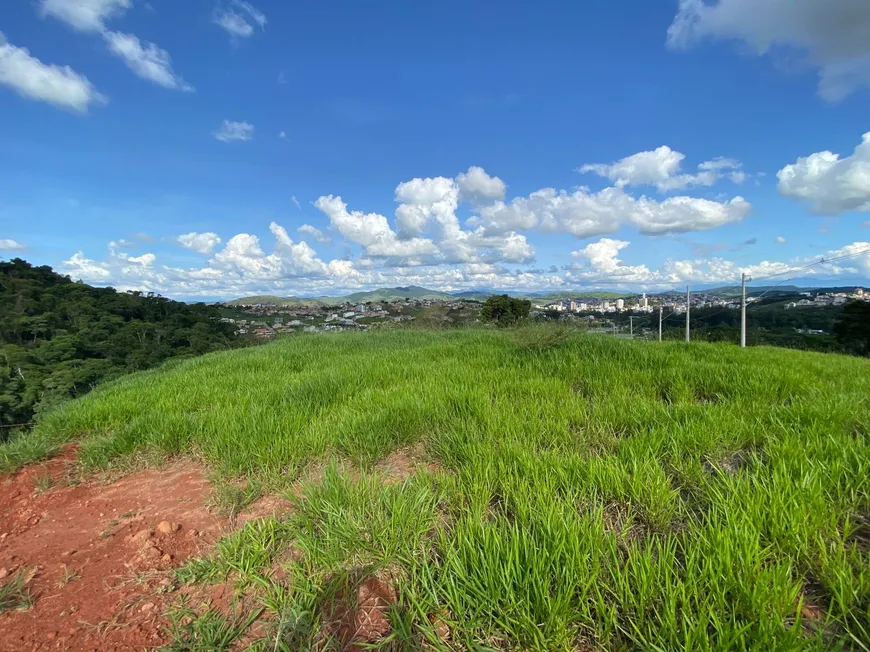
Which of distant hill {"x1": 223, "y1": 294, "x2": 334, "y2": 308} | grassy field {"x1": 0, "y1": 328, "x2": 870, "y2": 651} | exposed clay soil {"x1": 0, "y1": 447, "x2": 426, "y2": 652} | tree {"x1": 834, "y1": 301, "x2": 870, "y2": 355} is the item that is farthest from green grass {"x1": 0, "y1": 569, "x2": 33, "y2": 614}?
distant hill {"x1": 223, "y1": 294, "x2": 334, "y2": 308}

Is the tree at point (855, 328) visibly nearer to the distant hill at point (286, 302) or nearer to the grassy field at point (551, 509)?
the grassy field at point (551, 509)

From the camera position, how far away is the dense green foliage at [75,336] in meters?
17.7

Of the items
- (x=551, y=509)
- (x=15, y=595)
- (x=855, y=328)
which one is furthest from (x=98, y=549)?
(x=855, y=328)

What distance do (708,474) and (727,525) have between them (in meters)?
0.71

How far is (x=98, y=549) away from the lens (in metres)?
2.20

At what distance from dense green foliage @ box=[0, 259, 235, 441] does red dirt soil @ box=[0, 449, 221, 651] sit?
34.4 ft

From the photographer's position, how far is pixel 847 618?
137 cm

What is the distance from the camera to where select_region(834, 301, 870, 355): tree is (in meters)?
23.3

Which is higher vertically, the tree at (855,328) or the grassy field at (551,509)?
the grassy field at (551,509)

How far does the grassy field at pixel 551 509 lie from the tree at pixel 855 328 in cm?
2823

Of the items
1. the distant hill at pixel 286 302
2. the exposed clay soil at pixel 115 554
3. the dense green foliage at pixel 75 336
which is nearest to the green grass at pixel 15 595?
the exposed clay soil at pixel 115 554

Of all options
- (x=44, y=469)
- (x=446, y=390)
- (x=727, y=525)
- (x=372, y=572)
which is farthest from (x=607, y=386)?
(x=44, y=469)

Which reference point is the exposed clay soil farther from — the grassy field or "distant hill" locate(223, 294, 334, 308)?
"distant hill" locate(223, 294, 334, 308)

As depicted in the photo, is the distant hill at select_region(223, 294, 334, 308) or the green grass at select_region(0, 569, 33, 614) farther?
the distant hill at select_region(223, 294, 334, 308)
